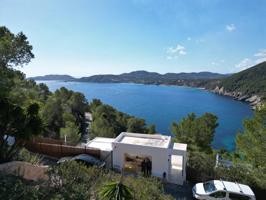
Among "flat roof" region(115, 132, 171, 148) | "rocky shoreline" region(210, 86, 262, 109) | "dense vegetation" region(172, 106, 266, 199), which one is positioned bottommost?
"rocky shoreline" region(210, 86, 262, 109)

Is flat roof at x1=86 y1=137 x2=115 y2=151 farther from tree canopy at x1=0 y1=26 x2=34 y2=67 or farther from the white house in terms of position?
tree canopy at x1=0 y1=26 x2=34 y2=67

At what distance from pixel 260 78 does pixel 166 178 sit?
121 m

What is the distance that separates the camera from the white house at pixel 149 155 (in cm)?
1703

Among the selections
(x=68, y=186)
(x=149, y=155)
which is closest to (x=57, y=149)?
(x=149, y=155)

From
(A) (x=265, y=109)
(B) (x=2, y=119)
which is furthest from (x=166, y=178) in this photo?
(B) (x=2, y=119)

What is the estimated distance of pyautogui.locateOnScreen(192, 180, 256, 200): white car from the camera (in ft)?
43.0

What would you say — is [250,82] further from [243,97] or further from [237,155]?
[237,155]

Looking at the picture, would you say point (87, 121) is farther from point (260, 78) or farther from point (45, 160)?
point (260, 78)

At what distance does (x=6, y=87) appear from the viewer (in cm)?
862

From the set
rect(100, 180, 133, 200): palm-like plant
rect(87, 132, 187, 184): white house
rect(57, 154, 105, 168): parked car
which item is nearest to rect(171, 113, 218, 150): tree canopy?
rect(87, 132, 187, 184): white house

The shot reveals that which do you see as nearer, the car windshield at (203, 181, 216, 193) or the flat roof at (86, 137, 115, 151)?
the car windshield at (203, 181, 216, 193)

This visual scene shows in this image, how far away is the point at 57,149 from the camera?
19.2m

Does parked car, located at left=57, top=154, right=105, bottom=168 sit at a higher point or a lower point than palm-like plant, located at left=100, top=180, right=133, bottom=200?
lower

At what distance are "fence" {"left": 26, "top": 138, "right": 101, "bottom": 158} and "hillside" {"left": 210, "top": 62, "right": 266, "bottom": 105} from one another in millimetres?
99696
